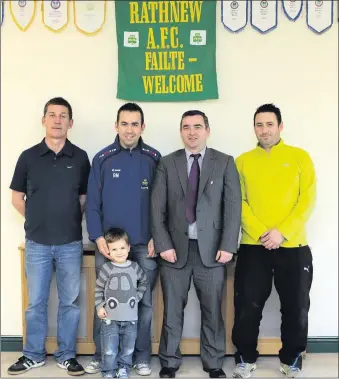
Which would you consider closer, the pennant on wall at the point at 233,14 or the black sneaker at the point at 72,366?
the black sneaker at the point at 72,366

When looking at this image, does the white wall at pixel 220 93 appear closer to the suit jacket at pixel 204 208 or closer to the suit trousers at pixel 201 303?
the suit jacket at pixel 204 208

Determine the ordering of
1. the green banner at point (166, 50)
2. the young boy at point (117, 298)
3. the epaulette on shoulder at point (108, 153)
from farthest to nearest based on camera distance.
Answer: the green banner at point (166, 50)
the epaulette on shoulder at point (108, 153)
the young boy at point (117, 298)

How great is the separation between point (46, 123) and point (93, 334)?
1.31 metres

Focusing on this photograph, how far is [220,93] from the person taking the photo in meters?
3.24

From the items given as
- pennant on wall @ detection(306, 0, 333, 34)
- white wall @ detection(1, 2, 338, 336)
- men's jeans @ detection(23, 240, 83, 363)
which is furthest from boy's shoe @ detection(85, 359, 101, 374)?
pennant on wall @ detection(306, 0, 333, 34)

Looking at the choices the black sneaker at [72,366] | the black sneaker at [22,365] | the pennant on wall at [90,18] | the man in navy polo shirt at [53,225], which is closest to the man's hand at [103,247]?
the man in navy polo shirt at [53,225]

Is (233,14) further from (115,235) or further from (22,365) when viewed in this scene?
(22,365)

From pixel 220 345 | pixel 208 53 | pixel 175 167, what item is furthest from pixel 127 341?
pixel 208 53

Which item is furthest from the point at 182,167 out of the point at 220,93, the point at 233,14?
the point at 233,14

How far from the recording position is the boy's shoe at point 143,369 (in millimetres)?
2816

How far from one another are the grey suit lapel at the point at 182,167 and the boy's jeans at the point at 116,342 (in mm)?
842

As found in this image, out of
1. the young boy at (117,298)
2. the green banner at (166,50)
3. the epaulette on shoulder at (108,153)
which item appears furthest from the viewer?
the green banner at (166,50)

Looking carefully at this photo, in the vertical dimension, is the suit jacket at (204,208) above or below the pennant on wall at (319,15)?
below

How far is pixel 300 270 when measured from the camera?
270 cm
